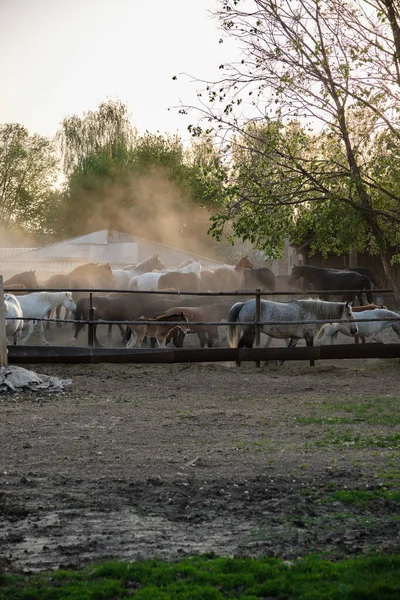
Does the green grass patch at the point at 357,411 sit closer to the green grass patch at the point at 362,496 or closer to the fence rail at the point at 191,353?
the green grass patch at the point at 362,496

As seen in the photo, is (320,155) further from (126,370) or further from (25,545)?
(25,545)


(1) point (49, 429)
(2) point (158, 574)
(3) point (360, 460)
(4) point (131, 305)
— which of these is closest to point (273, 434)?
(3) point (360, 460)

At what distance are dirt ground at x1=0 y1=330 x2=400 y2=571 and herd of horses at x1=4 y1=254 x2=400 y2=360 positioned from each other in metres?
3.48

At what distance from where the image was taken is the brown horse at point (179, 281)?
27.1 m

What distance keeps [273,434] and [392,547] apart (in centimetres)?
400

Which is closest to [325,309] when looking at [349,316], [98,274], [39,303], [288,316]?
[349,316]

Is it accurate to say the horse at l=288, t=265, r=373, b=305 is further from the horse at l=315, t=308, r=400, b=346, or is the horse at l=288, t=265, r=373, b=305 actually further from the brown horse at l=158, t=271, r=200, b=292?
the horse at l=315, t=308, r=400, b=346

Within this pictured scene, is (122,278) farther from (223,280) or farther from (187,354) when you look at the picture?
(187,354)

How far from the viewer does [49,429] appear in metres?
9.41

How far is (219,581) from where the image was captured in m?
4.52

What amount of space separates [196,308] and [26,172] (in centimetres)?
5614

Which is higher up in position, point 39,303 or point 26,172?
point 26,172

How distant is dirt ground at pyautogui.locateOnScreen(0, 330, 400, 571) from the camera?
5.27 meters

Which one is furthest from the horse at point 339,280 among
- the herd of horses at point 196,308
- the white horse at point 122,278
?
the white horse at point 122,278
